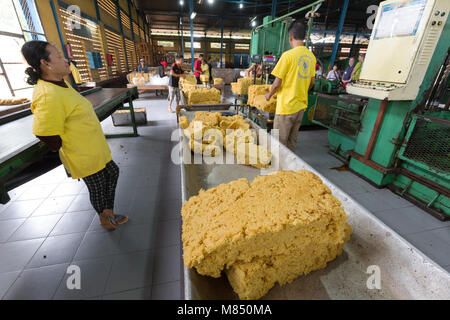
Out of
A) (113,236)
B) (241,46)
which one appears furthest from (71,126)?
(241,46)

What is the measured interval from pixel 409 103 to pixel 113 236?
3.96 m

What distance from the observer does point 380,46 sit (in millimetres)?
2664

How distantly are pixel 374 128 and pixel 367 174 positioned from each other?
2.48ft

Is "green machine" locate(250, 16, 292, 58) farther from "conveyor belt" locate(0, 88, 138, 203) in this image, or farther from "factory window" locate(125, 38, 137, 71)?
"factory window" locate(125, 38, 137, 71)

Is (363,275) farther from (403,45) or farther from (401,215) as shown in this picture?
(403,45)

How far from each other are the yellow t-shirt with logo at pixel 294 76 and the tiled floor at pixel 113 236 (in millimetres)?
1503

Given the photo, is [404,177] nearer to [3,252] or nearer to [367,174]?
[367,174]

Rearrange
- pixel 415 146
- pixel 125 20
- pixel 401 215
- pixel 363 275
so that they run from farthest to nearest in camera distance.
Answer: pixel 125 20 → pixel 415 146 → pixel 401 215 → pixel 363 275

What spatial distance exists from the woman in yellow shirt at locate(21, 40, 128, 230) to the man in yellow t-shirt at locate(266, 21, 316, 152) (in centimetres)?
229

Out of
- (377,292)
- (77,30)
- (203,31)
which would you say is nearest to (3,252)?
(377,292)

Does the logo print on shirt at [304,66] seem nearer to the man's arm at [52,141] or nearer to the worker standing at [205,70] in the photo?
the man's arm at [52,141]

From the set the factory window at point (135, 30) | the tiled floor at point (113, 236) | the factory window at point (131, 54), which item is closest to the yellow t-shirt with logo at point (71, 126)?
the tiled floor at point (113, 236)

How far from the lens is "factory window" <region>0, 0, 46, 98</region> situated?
4.56m

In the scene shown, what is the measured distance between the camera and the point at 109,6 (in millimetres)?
11648
